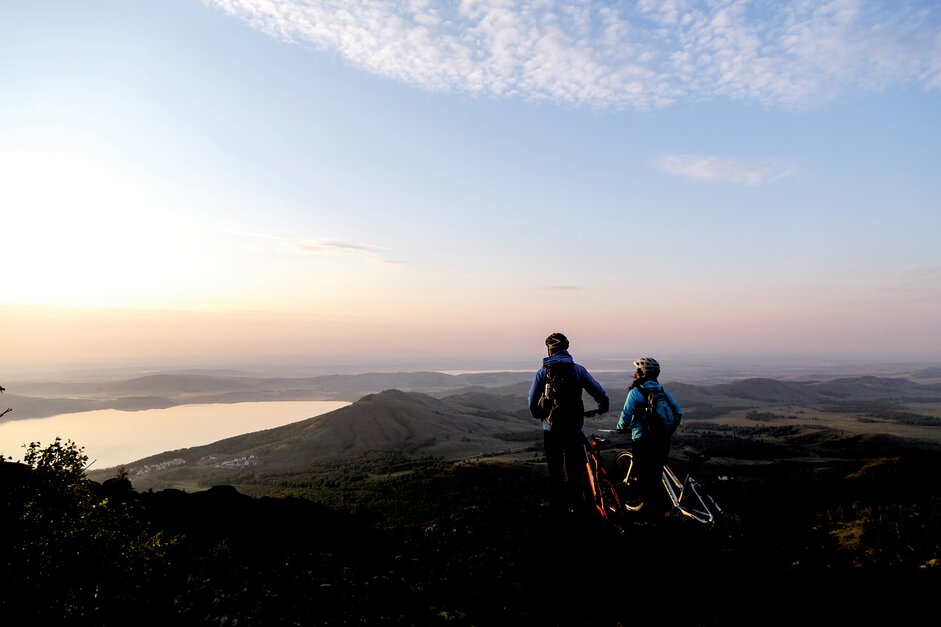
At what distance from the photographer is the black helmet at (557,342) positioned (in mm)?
8664

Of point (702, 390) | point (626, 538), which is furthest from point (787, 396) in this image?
point (626, 538)

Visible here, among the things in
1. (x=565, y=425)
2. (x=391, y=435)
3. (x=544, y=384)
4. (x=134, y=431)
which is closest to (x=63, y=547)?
(x=544, y=384)

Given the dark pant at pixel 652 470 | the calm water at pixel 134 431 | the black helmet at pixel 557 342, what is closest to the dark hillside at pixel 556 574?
the dark pant at pixel 652 470

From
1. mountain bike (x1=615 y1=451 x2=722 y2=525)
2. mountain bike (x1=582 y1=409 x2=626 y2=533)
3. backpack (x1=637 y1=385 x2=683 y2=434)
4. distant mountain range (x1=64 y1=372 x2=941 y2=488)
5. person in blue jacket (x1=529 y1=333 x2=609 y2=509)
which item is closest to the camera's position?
mountain bike (x1=615 y1=451 x2=722 y2=525)

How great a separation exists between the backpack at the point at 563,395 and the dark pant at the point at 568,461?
0.78 ft

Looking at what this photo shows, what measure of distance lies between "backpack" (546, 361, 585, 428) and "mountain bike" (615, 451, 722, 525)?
1.38 meters

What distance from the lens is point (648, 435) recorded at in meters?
7.98

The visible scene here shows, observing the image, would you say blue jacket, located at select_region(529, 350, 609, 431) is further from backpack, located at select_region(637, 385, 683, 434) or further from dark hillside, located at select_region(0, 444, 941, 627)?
dark hillside, located at select_region(0, 444, 941, 627)

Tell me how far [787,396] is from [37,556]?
22539 centimetres

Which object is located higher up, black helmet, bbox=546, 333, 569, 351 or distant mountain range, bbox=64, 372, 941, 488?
black helmet, bbox=546, 333, 569, 351

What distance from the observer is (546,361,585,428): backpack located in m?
8.26

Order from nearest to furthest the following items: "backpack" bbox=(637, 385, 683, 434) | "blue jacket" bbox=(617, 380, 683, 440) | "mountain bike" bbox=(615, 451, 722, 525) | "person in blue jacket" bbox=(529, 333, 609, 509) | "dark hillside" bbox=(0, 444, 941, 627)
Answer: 1. "dark hillside" bbox=(0, 444, 941, 627)
2. "mountain bike" bbox=(615, 451, 722, 525)
3. "backpack" bbox=(637, 385, 683, 434)
4. "blue jacket" bbox=(617, 380, 683, 440)
5. "person in blue jacket" bbox=(529, 333, 609, 509)

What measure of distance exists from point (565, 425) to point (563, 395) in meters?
0.60

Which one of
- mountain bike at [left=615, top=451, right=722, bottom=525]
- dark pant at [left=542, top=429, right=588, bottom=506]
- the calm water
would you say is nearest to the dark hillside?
mountain bike at [left=615, top=451, right=722, bottom=525]
